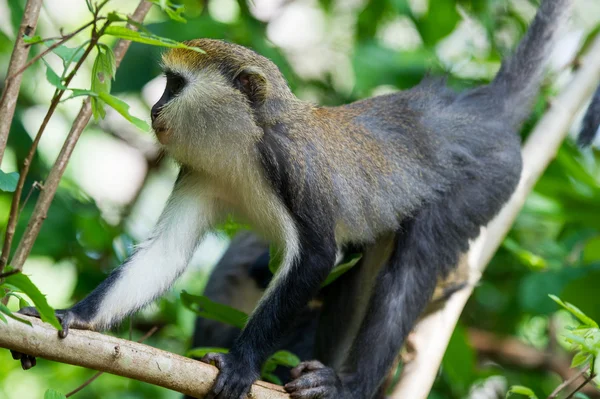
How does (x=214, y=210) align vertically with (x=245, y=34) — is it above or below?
below

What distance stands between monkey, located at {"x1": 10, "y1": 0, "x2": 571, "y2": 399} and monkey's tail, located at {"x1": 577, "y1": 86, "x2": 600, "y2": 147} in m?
0.65

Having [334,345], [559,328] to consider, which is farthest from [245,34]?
[559,328]

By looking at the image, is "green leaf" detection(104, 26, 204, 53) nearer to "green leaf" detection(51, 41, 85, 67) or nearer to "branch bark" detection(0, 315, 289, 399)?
"green leaf" detection(51, 41, 85, 67)

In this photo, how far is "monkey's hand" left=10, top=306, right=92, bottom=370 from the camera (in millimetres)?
3118

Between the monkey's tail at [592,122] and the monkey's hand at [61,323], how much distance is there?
3.68 m

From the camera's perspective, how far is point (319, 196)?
412cm

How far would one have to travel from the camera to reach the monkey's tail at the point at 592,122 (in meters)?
5.47

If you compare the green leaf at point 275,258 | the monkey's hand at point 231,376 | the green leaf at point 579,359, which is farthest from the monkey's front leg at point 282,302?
the green leaf at point 579,359

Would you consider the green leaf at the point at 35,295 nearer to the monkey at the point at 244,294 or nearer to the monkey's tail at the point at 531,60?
the monkey at the point at 244,294

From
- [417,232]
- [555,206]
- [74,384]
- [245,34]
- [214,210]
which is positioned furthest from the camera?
[74,384]

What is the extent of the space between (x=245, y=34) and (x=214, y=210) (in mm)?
1921

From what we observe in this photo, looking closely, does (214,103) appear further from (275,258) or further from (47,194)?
(47,194)

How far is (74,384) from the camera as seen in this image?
714cm

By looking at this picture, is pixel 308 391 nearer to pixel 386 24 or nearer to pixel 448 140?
pixel 448 140
